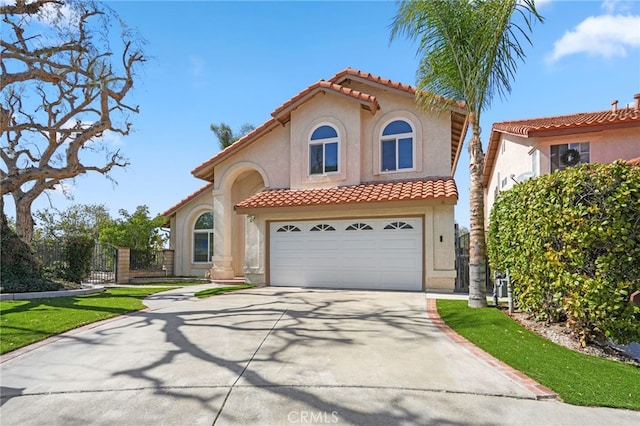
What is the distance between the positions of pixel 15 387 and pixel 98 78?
1673 centimetres

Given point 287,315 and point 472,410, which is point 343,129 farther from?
point 472,410

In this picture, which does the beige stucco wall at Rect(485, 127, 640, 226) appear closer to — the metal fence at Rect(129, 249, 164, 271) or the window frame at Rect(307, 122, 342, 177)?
the window frame at Rect(307, 122, 342, 177)

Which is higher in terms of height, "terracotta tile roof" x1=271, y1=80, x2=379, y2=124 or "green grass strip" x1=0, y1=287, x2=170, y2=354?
"terracotta tile roof" x1=271, y1=80, x2=379, y2=124

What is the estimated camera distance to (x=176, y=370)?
5.18 meters

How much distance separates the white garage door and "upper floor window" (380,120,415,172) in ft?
7.95

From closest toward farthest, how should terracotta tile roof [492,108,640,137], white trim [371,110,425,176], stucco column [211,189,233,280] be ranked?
white trim [371,110,425,176]
terracotta tile roof [492,108,640,137]
stucco column [211,189,233,280]

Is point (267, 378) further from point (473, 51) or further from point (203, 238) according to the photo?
point (203, 238)

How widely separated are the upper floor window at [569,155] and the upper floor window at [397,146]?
20.9ft

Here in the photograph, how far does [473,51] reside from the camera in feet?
29.9

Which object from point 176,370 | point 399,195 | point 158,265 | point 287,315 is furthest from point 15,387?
point 158,265

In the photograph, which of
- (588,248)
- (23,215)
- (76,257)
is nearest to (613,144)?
(588,248)

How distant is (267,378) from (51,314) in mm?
7068

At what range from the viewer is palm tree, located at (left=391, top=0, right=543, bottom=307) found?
8.91 meters

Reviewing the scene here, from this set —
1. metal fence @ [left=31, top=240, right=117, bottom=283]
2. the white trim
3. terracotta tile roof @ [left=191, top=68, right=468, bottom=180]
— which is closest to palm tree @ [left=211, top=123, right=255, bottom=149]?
terracotta tile roof @ [left=191, top=68, right=468, bottom=180]
